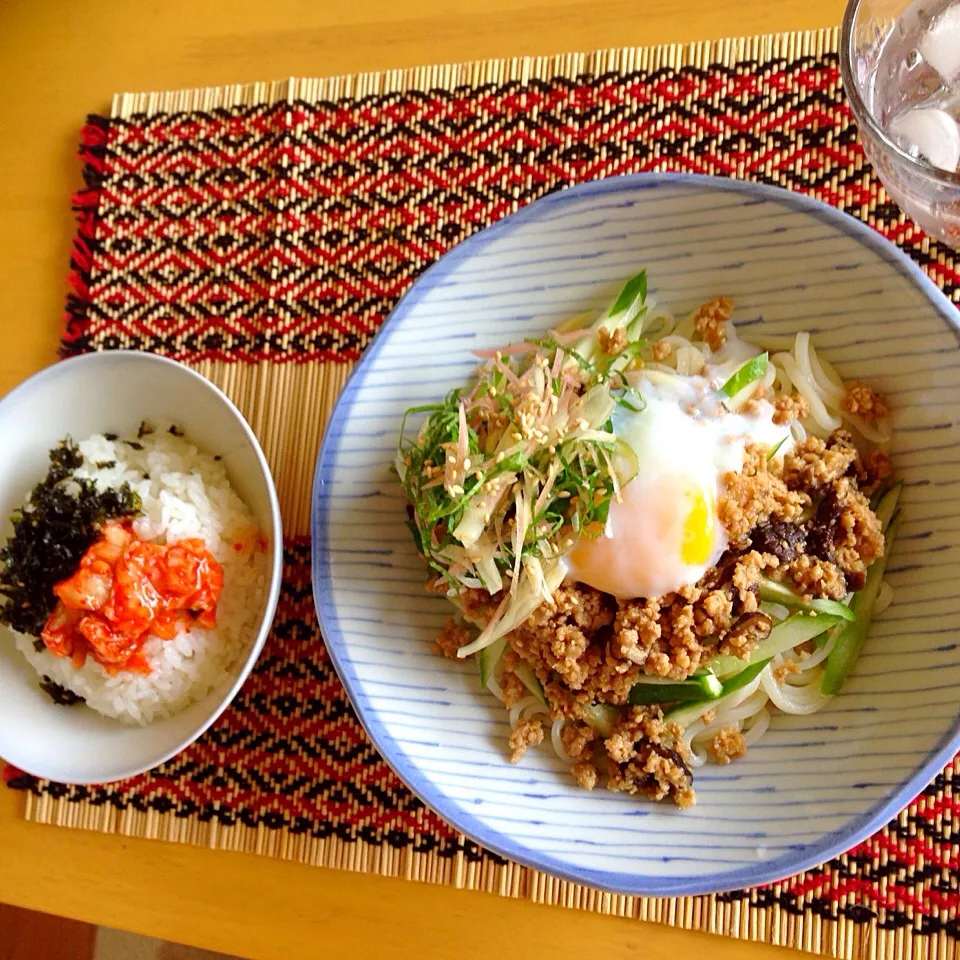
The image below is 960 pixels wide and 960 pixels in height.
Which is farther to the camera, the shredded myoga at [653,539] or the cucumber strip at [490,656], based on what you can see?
the cucumber strip at [490,656]

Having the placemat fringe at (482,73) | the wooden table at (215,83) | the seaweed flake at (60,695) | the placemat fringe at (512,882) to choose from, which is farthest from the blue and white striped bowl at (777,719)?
the seaweed flake at (60,695)

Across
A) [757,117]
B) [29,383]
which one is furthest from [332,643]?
[757,117]

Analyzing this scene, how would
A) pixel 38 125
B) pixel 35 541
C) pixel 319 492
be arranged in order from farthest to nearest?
pixel 38 125 → pixel 35 541 → pixel 319 492

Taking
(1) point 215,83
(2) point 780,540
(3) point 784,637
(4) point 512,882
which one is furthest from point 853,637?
(1) point 215,83

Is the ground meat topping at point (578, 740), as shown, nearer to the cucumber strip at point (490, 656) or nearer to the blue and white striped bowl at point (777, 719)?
the blue and white striped bowl at point (777, 719)

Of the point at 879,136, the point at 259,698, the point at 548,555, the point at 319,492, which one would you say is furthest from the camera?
the point at 259,698

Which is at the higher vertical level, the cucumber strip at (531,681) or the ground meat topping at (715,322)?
the ground meat topping at (715,322)

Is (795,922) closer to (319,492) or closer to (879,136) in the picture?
(319,492)
